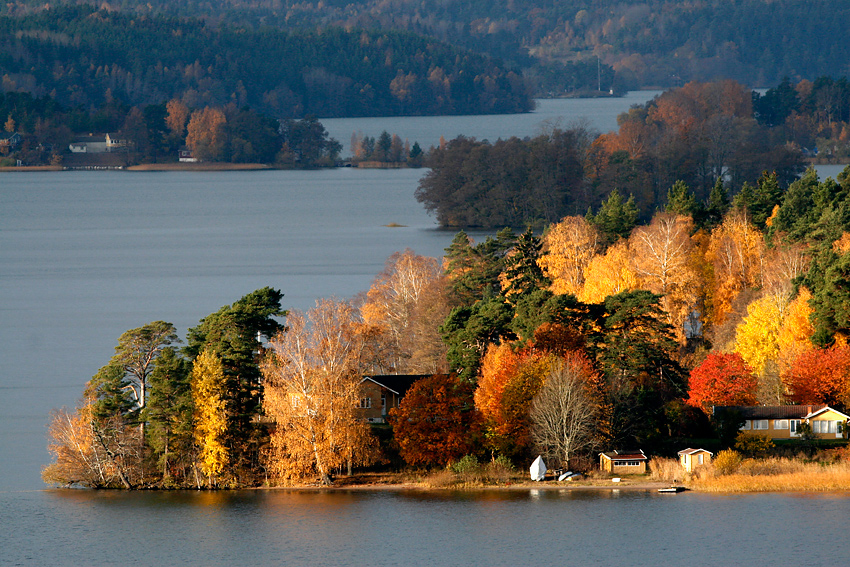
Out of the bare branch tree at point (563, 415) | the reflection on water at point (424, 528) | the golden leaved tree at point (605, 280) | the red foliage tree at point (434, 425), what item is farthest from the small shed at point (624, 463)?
the golden leaved tree at point (605, 280)

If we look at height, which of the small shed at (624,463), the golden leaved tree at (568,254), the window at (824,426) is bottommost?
the small shed at (624,463)

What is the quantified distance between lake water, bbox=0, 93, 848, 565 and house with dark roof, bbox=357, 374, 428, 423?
12.9 feet

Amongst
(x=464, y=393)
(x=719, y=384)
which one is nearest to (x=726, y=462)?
(x=719, y=384)

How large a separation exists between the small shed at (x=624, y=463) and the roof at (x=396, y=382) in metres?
6.26

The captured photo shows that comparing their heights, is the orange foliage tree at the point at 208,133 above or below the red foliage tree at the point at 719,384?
above

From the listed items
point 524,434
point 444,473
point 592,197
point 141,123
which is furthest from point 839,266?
point 141,123

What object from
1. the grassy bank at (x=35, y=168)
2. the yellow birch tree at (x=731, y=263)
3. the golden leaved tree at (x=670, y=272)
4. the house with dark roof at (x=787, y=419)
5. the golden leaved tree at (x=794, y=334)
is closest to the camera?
the house with dark roof at (x=787, y=419)

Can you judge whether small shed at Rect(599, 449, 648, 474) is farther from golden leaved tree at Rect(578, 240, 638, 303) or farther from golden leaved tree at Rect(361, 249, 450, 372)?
golden leaved tree at Rect(578, 240, 638, 303)

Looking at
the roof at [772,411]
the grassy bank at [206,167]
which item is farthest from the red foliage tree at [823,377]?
the grassy bank at [206,167]

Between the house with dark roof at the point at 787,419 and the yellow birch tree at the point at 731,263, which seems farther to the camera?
the yellow birch tree at the point at 731,263

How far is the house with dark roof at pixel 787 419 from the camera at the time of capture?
35125 mm

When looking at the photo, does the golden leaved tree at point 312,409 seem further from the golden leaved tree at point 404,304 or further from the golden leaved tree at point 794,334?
the golden leaved tree at point 794,334

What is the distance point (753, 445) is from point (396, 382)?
10.7 meters

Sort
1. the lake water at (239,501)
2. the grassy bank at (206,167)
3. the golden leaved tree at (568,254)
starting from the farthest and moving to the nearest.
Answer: the grassy bank at (206,167) < the golden leaved tree at (568,254) < the lake water at (239,501)
